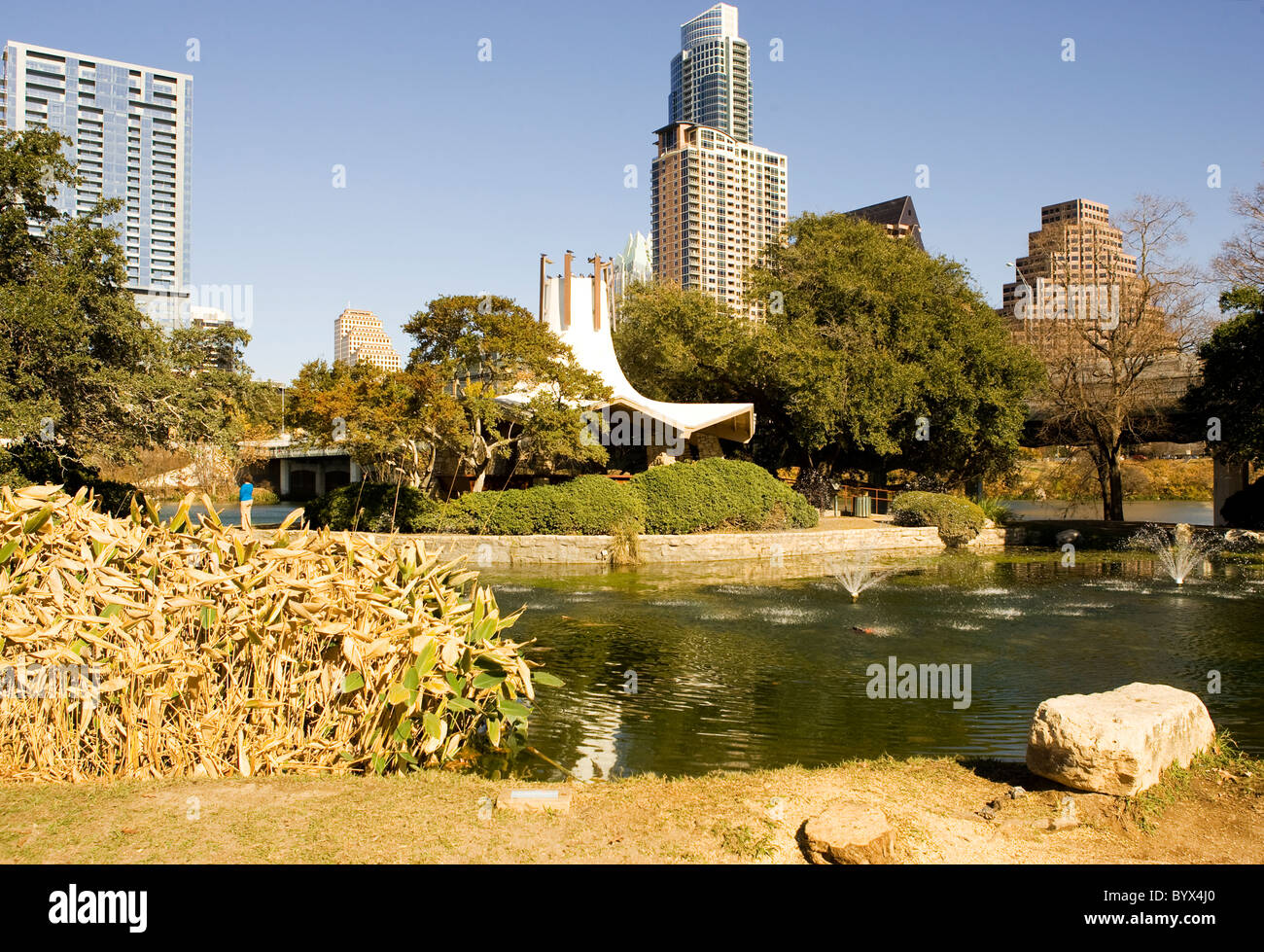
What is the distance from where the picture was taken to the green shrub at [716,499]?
2206 centimetres

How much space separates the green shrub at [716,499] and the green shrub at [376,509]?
17.3 feet

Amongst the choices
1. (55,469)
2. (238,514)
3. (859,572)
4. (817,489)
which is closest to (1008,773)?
(859,572)

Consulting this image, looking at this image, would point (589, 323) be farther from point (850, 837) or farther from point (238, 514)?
point (850, 837)

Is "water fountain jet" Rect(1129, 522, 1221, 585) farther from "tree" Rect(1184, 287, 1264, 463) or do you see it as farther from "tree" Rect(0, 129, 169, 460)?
"tree" Rect(0, 129, 169, 460)

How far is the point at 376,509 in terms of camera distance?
21.8 metres

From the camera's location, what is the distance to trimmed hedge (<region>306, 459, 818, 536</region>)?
2108 cm

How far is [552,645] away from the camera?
35.9 feet

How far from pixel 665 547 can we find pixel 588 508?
2054mm

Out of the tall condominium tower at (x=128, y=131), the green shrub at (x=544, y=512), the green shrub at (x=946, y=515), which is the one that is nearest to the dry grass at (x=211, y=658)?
the green shrub at (x=544, y=512)

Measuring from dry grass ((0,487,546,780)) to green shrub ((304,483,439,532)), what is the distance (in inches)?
598

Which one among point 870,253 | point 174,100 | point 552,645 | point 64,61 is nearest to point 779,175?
point 174,100

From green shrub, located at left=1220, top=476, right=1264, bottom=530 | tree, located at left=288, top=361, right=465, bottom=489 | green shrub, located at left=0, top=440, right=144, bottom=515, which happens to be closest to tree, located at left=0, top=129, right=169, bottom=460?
green shrub, located at left=0, top=440, right=144, bottom=515

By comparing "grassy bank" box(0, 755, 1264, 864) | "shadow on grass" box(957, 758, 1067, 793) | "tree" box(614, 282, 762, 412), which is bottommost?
"shadow on grass" box(957, 758, 1067, 793)

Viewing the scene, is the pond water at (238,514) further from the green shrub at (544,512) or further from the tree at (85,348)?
the green shrub at (544,512)
